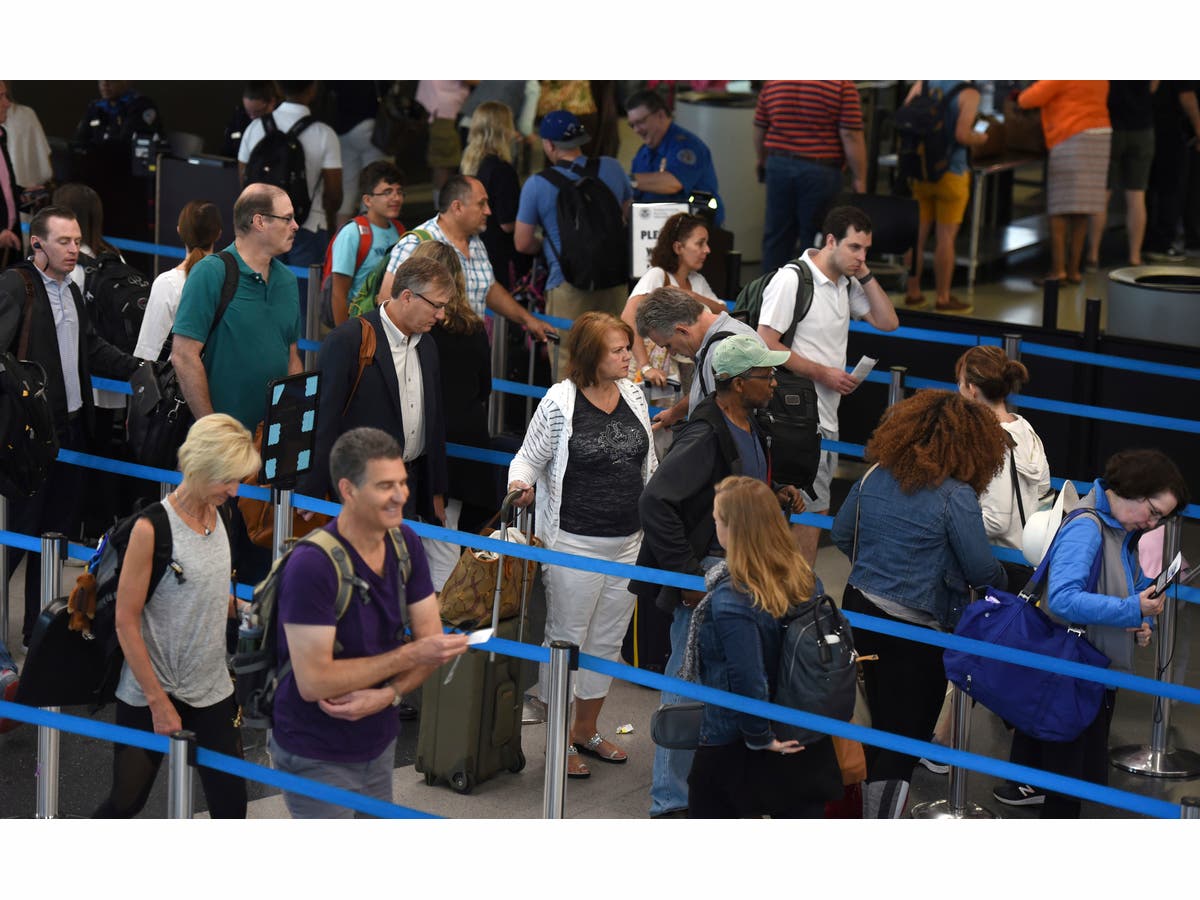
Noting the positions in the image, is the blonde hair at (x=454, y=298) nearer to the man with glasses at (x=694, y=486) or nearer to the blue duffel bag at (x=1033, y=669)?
the man with glasses at (x=694, y=486)

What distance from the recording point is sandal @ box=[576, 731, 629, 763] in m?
6.36

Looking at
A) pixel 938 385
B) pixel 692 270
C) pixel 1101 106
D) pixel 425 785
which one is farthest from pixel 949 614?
pixel 1101 106

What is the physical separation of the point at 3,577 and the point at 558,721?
2861mm

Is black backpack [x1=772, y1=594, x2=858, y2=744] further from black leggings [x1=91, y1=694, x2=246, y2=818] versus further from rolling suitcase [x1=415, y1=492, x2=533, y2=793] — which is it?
black leggings [x1=91, y1=694, x2=246, y2=818]

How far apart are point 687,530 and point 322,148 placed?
560cm

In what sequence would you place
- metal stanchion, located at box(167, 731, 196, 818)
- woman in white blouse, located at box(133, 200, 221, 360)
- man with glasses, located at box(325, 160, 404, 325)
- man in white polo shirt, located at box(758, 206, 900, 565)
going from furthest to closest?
man with glasses, located at box(325, 160, 404, 325)
man in white polo shirt, located at box(758, 206, 900, 565)
woman in white blouse, located at box(133, 200, 221, 360)
metal stanchion, located at box(167, 731, 196, 818)

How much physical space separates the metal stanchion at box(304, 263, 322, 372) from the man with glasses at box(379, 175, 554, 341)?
164cm

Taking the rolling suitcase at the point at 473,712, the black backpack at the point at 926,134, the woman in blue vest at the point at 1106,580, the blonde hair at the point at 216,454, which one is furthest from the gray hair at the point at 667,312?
the black backpack at the point at 926,134

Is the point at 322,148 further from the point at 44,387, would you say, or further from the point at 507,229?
the point at 44,387

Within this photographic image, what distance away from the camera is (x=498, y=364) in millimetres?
9336

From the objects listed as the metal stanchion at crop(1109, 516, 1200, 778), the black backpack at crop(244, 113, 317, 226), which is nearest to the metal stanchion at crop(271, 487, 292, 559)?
the metal stanchion at crop(1109, 516, 1200, 778)

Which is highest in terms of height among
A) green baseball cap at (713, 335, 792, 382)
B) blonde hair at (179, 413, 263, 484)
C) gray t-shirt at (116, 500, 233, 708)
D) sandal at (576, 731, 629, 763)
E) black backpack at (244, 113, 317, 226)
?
black backpack at (244, 113, 317, 226)

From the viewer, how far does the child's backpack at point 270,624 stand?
425cm

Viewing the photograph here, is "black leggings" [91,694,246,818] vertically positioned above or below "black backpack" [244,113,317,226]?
below
